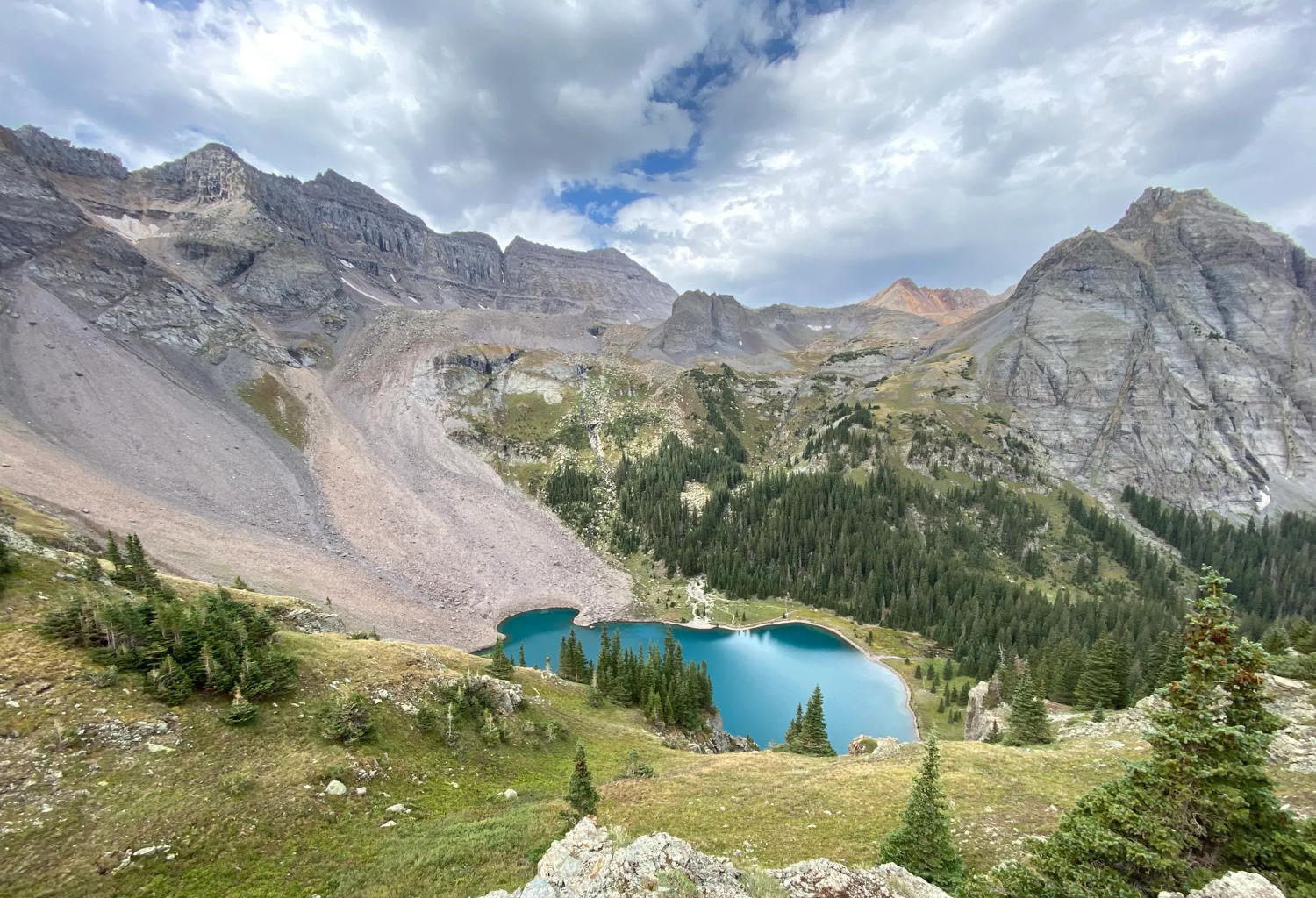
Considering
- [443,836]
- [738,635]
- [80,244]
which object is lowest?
[738,635]

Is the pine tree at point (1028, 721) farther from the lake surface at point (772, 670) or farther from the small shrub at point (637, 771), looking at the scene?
the lake surface at point (772, 670)

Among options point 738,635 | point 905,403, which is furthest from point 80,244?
point 905,403

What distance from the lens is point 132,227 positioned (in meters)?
183

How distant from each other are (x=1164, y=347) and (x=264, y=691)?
276 metres

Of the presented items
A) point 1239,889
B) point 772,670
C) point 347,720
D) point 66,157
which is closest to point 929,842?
point 1239,889

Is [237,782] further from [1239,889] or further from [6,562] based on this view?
[1239,889]

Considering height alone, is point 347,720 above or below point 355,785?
above

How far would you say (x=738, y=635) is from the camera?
100 meters

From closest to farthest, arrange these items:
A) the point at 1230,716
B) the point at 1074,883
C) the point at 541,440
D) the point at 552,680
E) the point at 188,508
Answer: the point at 1074,883, the point at 1230,716, the point at 552,680, the point at 188,508, the point at 541,440

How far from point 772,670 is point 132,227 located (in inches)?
10007

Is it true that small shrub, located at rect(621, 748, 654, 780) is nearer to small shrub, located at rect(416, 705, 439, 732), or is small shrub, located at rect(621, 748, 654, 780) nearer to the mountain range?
small shrub, located at rect(416, 705, 439, 732)

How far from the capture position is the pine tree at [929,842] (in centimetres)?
1284

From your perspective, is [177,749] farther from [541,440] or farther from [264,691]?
[541,440]

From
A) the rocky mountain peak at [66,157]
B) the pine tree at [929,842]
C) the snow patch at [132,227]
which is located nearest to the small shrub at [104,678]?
the pine tree at [929,842]
